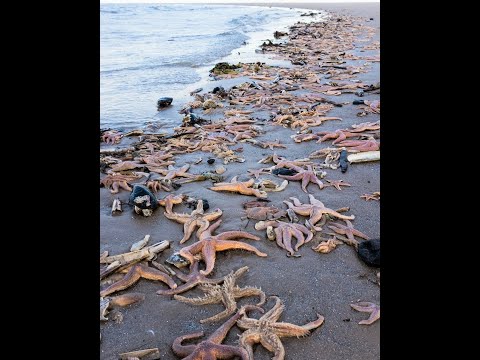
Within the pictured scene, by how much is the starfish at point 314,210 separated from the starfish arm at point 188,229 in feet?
3.70

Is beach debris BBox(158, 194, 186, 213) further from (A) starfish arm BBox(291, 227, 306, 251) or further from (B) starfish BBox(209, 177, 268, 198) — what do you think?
(A) starfish arm BBox(291, 227, 306, 251)

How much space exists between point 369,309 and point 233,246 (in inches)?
55.7

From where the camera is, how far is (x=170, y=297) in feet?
11.3

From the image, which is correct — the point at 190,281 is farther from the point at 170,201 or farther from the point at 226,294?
the point at 170,201

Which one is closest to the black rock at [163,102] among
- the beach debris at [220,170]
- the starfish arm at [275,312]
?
the beach debris at [220,170]

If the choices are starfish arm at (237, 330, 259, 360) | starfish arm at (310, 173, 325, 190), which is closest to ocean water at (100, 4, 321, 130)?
starfish arm at (310, 173, 325, 190)

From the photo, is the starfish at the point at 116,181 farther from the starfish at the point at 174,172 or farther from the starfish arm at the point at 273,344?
the starfish arm at the point at 273,344

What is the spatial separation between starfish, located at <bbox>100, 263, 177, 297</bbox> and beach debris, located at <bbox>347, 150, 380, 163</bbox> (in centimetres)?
375

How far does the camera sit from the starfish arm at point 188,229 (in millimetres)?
4286

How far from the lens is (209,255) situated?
3840 mm

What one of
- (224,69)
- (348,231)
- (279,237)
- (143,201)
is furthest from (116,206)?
(224,69)
